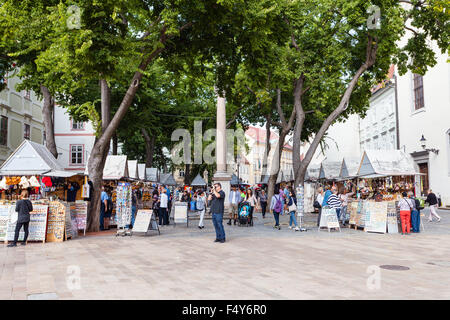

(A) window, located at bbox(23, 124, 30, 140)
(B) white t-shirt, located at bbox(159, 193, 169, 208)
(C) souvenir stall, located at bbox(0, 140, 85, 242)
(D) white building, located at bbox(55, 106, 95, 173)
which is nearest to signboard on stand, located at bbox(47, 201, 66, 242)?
(C) souvenir stall, located at bbox(0, 140, 85, 242)

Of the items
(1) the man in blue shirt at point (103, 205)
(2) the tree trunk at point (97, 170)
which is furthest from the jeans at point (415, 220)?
(1) the man in blue shirt at point (103, 205)

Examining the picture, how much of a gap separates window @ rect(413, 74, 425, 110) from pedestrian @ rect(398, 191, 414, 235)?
21.4 meters

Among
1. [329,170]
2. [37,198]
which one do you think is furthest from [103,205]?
[329,170]

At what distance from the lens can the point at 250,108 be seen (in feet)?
116

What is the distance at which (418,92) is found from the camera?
1403 inches

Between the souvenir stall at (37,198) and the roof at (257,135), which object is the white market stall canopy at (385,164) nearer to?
the souvenir stall at (37,198)

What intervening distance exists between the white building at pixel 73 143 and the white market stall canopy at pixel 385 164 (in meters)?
39.6

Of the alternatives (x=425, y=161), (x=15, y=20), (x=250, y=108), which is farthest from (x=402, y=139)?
(x=15, y=20)

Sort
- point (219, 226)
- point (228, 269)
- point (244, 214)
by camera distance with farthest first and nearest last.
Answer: point (244, 214)
point (219, 226)
point (228, 269)

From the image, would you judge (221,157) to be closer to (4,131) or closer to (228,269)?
(4,131)

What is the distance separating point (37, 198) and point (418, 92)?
100 feet

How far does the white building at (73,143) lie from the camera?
53.4m
